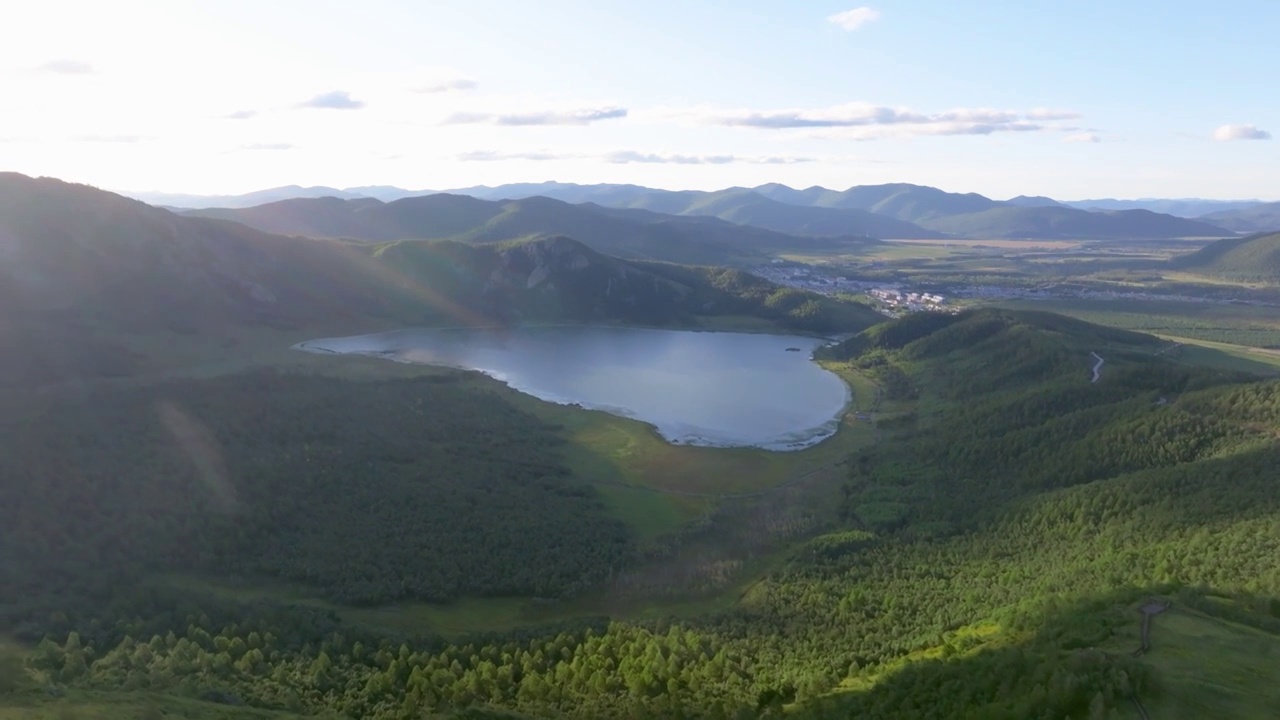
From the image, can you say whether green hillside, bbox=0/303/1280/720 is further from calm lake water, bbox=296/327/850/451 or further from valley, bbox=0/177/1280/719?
calm lake water, bbox=296/327/850/451

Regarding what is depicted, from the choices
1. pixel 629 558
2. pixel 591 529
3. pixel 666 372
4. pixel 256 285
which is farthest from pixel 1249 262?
pixel 256 285

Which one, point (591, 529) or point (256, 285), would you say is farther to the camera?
point (256, 285)

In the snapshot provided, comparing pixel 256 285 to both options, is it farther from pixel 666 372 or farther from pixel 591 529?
pixel 591 529

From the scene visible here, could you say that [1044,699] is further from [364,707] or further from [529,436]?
[529,436]

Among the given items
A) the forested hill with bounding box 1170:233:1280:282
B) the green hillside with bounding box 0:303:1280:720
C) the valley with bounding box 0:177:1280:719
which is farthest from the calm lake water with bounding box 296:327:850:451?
the forested hill with bounding box 1170:233:1280:282

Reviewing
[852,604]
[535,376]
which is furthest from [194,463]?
[535,376]

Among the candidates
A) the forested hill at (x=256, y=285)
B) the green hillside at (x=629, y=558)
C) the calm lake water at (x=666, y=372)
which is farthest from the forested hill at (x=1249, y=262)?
the green hillside at (x=629, y=558)
